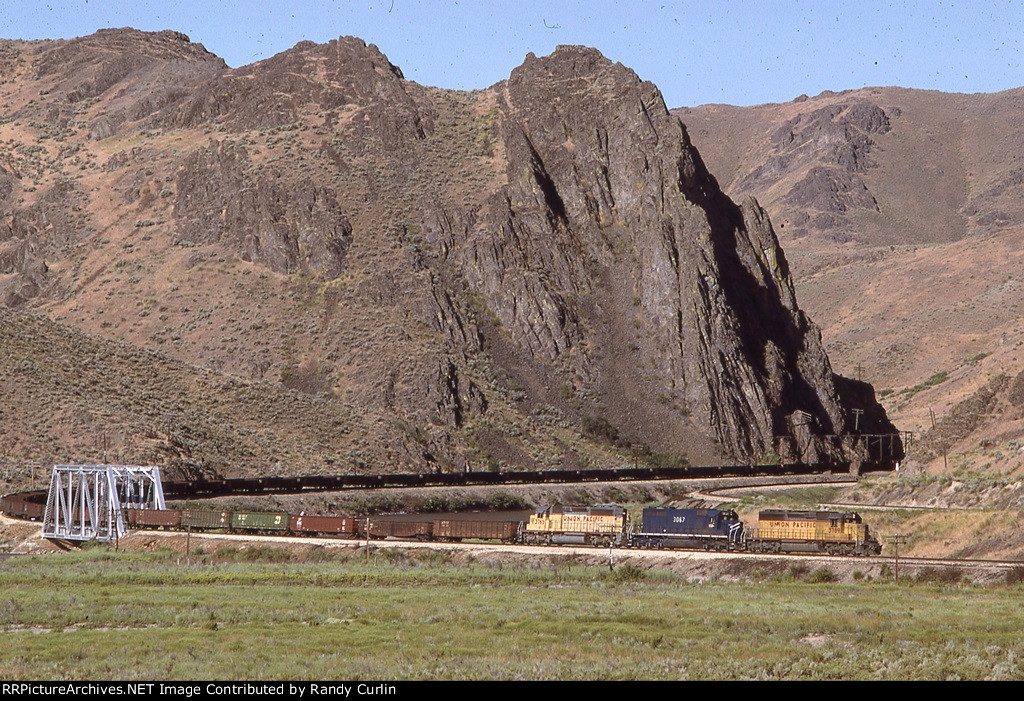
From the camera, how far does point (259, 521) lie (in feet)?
267

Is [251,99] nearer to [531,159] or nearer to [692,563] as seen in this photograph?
[531,159]

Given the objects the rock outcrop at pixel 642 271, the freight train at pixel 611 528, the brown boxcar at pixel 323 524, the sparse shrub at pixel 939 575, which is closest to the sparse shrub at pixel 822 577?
the sparse shrub at pixel 939 575

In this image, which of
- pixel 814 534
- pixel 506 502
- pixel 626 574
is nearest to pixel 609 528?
pixel 814 534

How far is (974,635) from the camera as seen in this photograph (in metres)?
41.0

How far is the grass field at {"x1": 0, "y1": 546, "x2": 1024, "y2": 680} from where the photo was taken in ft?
118

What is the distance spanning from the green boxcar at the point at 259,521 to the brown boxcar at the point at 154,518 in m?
3.42

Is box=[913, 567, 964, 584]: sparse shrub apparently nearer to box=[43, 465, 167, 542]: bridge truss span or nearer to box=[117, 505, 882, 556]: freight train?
box=[117, 505, 882, 556]: freight train

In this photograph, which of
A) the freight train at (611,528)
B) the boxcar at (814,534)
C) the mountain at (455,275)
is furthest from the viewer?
the mountain at (455,275)

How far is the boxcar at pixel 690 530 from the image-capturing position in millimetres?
70125

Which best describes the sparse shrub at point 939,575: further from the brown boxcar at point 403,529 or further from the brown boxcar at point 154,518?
the brown boxcar at point 154,518

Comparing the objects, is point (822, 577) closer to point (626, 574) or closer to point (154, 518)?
point (626, 574)

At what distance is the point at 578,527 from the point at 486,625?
3067 centimetres

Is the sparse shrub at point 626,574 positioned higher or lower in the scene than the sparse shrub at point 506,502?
higher

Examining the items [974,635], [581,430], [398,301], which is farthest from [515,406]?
[974,635]
